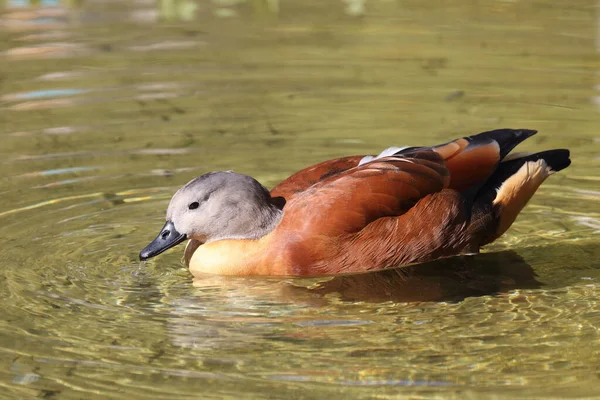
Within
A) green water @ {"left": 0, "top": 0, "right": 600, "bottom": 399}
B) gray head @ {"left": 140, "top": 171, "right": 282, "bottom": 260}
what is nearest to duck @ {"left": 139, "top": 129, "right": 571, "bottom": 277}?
gray head @ {"left": 140, "top": 171, "right": 282, "bottom": 260}

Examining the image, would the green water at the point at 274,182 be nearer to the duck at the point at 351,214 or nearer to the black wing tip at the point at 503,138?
the duck at the point at 351,214

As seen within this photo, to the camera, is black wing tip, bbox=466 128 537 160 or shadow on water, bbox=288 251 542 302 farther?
black wing tip, bbox=466 128 537 160

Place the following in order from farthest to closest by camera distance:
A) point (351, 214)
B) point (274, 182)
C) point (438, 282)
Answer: point (274, 182)
point (438, 282)
point (351, 214)

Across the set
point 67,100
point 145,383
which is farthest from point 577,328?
point 67,100

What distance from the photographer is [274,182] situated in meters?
9.08

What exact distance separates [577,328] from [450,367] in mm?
958

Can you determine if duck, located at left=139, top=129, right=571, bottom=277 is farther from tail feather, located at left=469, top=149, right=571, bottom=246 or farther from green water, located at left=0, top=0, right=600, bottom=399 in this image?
green water, located at left=0, top=0, right=600, bottom=399

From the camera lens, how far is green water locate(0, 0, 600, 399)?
5.93 metres

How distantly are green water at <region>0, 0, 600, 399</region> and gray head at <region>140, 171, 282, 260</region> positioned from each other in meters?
0.33

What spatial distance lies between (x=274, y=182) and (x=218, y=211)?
5.51ft

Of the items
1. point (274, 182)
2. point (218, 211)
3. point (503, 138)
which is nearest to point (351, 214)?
point (218, 211)

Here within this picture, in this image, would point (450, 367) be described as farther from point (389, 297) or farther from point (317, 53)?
point (317, 53)

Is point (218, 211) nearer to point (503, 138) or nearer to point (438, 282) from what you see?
point (438, 282)

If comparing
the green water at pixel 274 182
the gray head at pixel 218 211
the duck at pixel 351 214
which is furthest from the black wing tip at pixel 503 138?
the gray head at pixel 218 211
